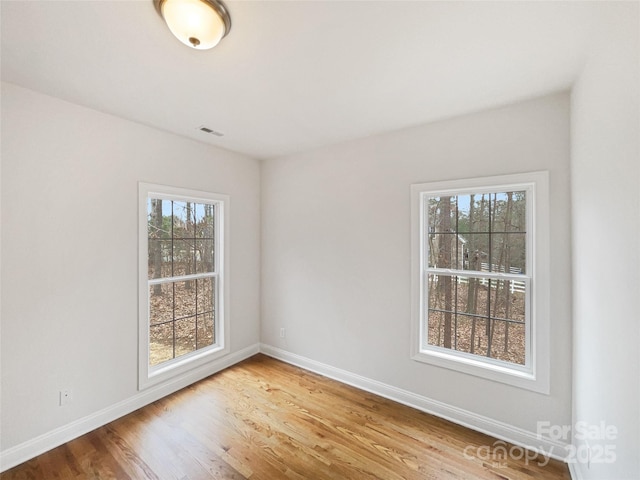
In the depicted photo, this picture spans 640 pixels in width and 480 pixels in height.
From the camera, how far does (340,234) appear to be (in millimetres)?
3080

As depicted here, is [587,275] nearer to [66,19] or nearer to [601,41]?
[601,41]

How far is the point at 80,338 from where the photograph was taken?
7.25 ft

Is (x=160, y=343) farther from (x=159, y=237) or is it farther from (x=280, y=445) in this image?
(x=280, y=445)

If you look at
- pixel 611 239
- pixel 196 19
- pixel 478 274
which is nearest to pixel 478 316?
pixel 478 274

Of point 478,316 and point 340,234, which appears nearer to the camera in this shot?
point 478,316

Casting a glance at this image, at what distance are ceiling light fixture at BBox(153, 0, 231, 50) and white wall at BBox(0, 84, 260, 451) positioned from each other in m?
1.54

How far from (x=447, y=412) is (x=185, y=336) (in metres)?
2.76

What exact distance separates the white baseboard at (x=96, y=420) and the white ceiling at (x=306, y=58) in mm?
2568

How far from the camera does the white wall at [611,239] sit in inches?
38.8

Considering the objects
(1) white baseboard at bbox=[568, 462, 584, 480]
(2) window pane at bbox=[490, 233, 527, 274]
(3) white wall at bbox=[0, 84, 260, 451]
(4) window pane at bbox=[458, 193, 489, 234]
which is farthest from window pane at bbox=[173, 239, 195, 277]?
(1) white baseboard at bbox=[568, 462, 584, 480]

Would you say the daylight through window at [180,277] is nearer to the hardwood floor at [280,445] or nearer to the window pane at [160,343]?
the window pane at [160,343]

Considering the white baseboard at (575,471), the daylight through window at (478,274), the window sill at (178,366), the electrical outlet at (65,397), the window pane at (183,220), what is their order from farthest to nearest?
1. the window pane at (183,220)
2. the window sill at (178,366)
3. the daylight through window at (478,274)
4. the electrical outlet at (65,397)
5. the white baseboard at (575,471)

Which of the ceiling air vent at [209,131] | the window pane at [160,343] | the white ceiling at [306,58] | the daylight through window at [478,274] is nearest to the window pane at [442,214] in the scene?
the daylight through window at [478,274]

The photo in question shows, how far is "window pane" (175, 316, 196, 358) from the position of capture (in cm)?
299
